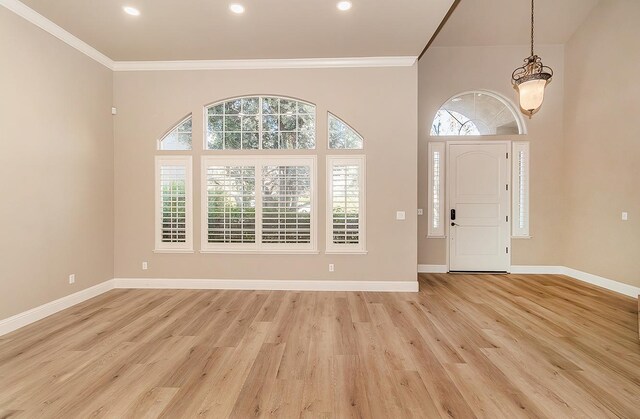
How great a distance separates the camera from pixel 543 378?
2164 millimetres

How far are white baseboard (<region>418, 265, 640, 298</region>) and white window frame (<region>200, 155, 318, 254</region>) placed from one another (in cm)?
240

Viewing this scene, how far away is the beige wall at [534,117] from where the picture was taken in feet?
16.9

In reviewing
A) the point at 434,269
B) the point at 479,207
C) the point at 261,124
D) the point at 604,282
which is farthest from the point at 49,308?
the point at 604,282

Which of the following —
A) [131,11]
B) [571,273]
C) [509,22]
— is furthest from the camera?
[571,273]

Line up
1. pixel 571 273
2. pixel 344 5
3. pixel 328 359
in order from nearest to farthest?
pixel 328 359 → pixel 344 5 → pixel 571 273

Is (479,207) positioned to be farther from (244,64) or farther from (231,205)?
(244,64)

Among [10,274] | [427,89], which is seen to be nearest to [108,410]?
[10,274]

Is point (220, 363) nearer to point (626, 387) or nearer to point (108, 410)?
point (108, 410)

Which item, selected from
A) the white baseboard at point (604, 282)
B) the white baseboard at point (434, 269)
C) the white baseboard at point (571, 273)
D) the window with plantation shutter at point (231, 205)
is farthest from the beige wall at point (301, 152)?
the white baseboard at point (604, 282)

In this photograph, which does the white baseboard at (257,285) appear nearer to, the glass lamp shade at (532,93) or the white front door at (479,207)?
the white front door at (479,207)

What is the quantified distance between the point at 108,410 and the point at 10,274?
2.29 metres

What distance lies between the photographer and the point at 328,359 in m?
2.42

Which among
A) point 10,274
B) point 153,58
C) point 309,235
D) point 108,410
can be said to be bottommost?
point 108,410

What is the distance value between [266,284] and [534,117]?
5572 mm
